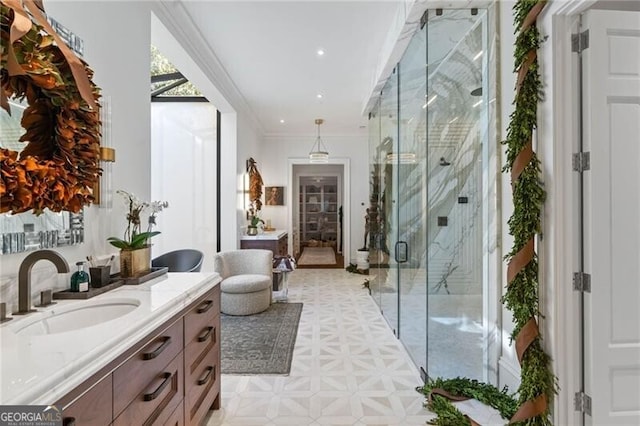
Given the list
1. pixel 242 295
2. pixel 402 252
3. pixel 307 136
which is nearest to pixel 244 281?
pixel 242 295

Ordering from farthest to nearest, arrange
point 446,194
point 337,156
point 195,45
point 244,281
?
1. point 337,156
2. point 244,281
3. point 195,45
4. point 446,194

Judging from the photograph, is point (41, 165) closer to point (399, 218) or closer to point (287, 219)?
point (399, 218)

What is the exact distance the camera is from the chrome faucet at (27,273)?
132 centimetres

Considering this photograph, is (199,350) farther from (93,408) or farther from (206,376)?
(93,408)

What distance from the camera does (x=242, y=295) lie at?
427cm

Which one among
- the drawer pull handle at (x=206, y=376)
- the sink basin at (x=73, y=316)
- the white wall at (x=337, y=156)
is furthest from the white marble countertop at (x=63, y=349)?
the white wall at (x=337, y=156)

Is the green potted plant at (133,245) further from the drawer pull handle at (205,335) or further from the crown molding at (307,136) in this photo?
the crown molding at (307,136)

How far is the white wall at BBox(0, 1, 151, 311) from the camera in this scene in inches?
68.2

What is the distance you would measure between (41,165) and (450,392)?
2665mm

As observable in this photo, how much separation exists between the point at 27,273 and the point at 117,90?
1308 mm

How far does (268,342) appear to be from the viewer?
346 cm

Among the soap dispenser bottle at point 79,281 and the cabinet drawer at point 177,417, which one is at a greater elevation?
the soap dispenser bottle at point 79,281

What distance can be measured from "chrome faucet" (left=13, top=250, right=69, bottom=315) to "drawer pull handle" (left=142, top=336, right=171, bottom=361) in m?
0.47

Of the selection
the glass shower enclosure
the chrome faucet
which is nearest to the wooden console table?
the glass shower enclosure
